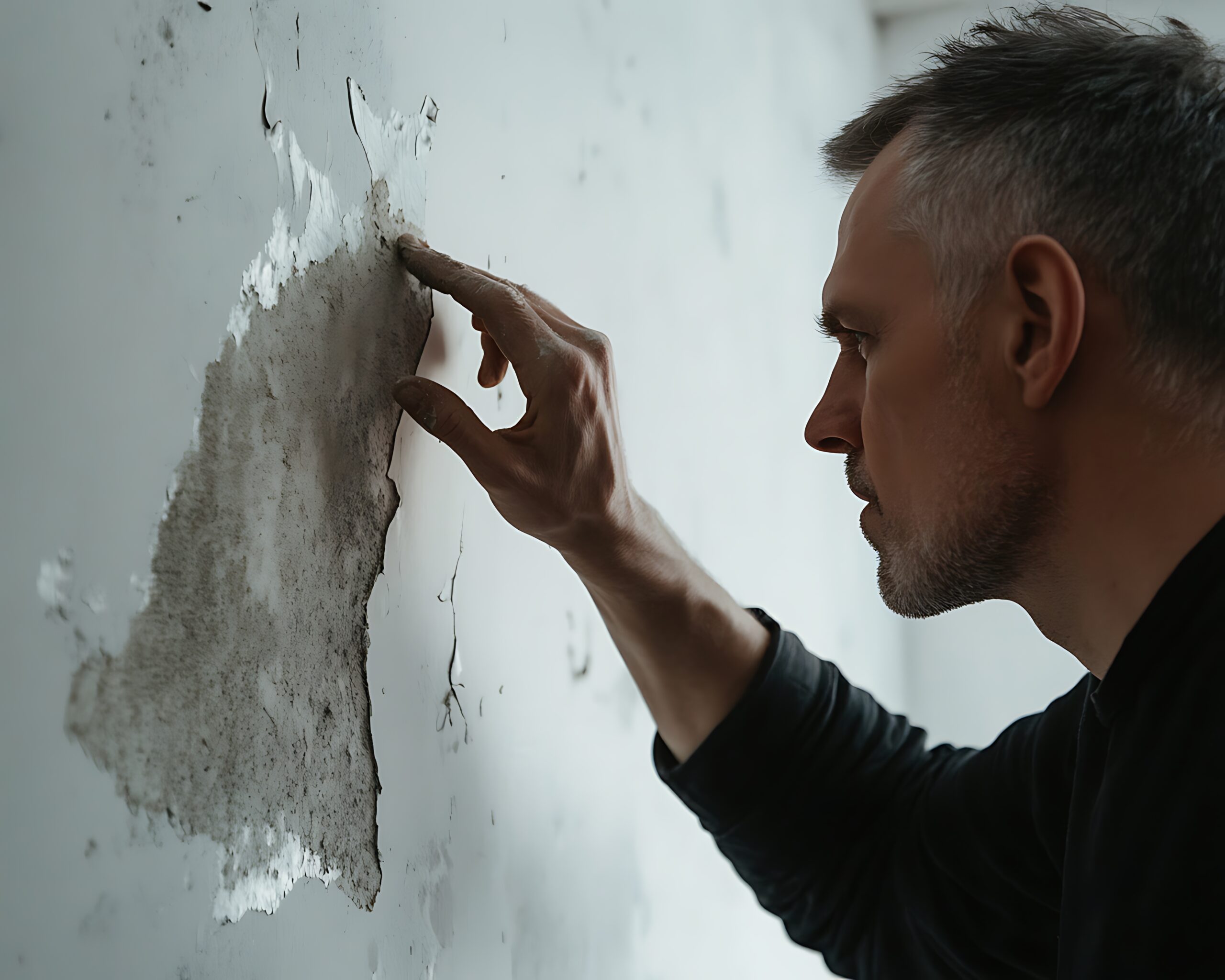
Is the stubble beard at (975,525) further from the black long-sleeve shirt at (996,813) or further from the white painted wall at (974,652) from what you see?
the white painted wall at (974,652)

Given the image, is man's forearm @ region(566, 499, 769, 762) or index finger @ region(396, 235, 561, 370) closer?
index finger @ region(396, 235, 561, 370)

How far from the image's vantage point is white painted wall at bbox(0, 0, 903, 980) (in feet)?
1.66

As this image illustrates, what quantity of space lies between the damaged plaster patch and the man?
52 mm

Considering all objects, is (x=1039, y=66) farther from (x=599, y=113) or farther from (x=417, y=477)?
(x=417, y=477)

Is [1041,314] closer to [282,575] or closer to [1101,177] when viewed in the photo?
[1101,177]

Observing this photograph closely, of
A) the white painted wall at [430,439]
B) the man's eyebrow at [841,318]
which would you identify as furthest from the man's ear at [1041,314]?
the white painted wall at [430,439]

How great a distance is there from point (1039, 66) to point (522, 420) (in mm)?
522

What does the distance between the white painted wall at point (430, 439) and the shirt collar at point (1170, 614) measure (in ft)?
1.72

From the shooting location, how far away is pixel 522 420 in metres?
0.80

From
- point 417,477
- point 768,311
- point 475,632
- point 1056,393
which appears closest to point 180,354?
point 417,477

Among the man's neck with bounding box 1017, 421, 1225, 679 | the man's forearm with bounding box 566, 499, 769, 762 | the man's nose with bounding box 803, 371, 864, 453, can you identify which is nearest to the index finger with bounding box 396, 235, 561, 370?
the man's forearm with bounding box 566, 499, 769, 762

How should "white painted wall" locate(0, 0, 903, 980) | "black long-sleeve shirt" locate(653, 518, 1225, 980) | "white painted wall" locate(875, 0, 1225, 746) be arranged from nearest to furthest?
"white painted wall" locate(0, 0, 903, 980), "black long-sleeve shirt" locate(653, 518, 1225, 980), "white painted wall" locate(875, 0, 1225, 746)

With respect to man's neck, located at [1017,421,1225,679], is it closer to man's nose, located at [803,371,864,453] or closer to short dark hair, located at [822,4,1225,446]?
short dark hair, located at [822,4,1225,446]

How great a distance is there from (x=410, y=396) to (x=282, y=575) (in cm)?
18
